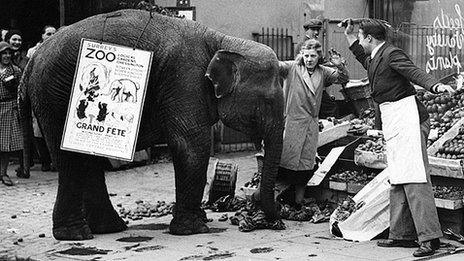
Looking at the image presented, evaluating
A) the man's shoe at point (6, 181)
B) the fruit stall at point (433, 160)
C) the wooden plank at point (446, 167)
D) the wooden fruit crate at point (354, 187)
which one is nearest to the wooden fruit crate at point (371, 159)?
the fruit stall at point (433, 160)

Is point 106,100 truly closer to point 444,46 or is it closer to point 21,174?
point 21,174

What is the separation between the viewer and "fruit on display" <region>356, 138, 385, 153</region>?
11.1m

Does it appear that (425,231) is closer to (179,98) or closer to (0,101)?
(179,98)

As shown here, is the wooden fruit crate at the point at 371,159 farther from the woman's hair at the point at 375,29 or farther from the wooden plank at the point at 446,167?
the woman's hair at the point at 375,29

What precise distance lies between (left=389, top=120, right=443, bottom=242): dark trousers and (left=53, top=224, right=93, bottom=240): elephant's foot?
310 cm

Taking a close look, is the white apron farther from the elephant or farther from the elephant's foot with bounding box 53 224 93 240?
the elephant's foot with bounding box 53 224 93 240

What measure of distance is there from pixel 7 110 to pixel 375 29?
666 centimetres

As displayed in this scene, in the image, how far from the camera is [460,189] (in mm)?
10156

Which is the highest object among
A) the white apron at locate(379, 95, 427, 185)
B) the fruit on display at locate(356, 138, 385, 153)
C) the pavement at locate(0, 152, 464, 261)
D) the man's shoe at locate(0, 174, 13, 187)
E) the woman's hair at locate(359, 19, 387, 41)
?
the woman's hair at locate(359, 19, 387, 41)

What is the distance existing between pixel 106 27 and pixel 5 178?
472 centimetres

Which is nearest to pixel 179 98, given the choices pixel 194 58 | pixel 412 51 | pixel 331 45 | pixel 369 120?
pixel 194 58

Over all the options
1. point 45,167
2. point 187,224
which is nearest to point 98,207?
point 187,224

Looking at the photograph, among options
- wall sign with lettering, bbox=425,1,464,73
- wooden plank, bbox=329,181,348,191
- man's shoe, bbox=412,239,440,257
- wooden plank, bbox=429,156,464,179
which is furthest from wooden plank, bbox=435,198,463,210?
wall sign with lettering, bbox=425,1,464,73

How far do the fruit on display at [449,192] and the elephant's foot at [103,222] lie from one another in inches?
131
